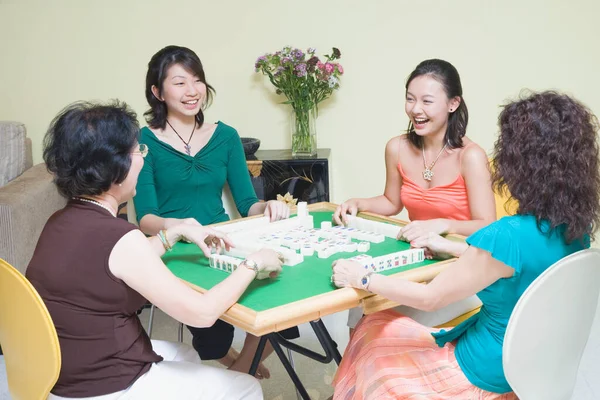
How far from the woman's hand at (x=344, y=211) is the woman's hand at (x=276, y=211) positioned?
188mm

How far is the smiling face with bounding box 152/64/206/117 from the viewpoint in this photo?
2.65 meters

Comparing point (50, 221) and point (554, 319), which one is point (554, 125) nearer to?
point (554, 319)

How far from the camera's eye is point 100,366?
1.58 m

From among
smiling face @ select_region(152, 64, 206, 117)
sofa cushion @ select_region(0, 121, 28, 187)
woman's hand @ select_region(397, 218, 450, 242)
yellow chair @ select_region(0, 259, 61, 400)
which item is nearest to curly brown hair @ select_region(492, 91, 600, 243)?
woman's hand @ select_region(397, 218, 450, 242)

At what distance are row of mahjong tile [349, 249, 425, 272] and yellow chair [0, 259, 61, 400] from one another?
80 centimetres

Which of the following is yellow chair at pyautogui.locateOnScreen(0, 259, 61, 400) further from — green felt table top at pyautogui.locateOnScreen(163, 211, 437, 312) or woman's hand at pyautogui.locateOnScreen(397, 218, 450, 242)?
woman's hand at pyautogui.locateOnScreen(397, 218, 450, 242)

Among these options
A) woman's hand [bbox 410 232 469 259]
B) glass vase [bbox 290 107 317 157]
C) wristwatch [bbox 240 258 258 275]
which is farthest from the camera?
glass vase [bbox 290 107 317 157]

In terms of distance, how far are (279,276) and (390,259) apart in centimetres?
Result: 32

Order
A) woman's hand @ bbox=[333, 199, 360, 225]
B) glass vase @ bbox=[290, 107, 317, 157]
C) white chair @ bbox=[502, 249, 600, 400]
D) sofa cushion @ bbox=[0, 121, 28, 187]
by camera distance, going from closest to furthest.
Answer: white chair @ bbox=[502, 249, 600, 400] < woman's hand @ bbox=[333, 199, 360, 225] < sofa cushion @ bbox=[0, 121, 28, 187] < glass vase @ bbox=[290, 107, 317, 157]

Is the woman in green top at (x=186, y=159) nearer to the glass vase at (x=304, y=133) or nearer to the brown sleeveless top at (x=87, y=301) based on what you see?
the brown sleeveless top at (x=87, y=301)

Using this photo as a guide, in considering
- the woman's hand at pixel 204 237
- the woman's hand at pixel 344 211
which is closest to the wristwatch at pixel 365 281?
the woman's hand at pixel 204 237

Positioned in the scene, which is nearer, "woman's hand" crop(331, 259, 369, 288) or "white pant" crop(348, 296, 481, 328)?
"woman's hand" crop(331, 259, 369, 288)

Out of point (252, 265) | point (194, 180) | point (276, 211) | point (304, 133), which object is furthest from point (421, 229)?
point (304, 133)

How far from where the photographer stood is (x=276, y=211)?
2.46m
